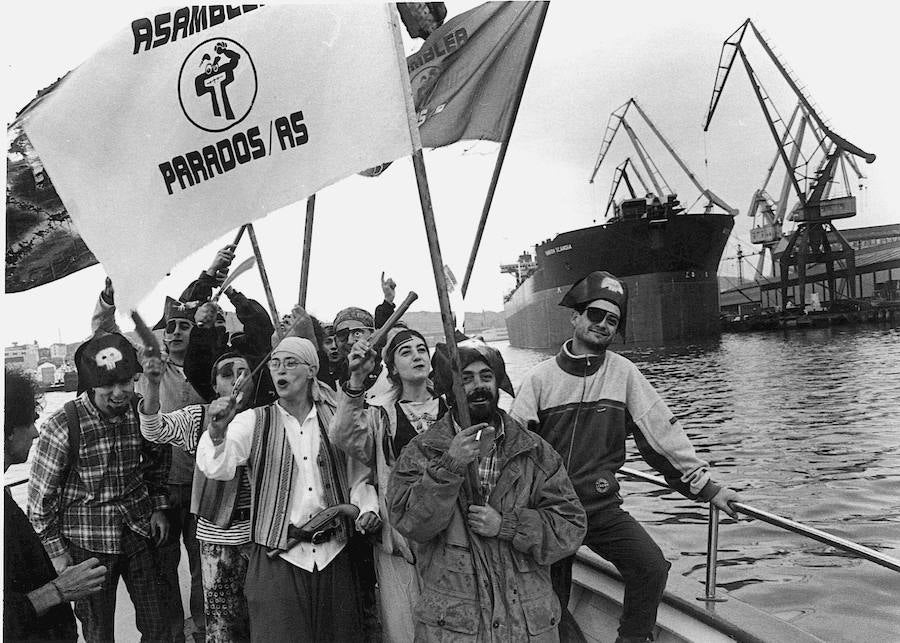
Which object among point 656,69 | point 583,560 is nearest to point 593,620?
point 583,560

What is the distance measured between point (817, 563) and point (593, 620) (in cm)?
384

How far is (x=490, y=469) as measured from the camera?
2342 mm

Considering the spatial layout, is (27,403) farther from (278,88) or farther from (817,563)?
(817,563)

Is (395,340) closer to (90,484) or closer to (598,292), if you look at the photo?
(598,292)

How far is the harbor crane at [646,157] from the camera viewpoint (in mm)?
3834

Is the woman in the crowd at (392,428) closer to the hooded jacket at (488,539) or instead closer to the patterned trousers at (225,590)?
the hooded jacket at (488,539)

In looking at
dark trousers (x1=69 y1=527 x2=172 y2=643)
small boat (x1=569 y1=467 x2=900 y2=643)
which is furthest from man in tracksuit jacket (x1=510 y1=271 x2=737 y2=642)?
dark trousers (x1=69 y1=527 x2=172 y2=643)

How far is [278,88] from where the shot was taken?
230 cm

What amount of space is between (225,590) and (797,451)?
3.43 m

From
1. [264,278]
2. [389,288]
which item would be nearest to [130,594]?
[264,278]

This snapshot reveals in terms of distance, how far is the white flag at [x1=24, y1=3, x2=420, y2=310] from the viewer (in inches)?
86.4

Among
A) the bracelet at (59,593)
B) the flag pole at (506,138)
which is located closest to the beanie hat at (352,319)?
the flag pole at (506,138)

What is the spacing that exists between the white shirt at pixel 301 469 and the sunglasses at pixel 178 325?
3.93 feet

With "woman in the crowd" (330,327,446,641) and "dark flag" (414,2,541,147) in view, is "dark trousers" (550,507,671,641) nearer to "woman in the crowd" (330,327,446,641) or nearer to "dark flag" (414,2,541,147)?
"woman in the crowd" (330,327,446,641)
